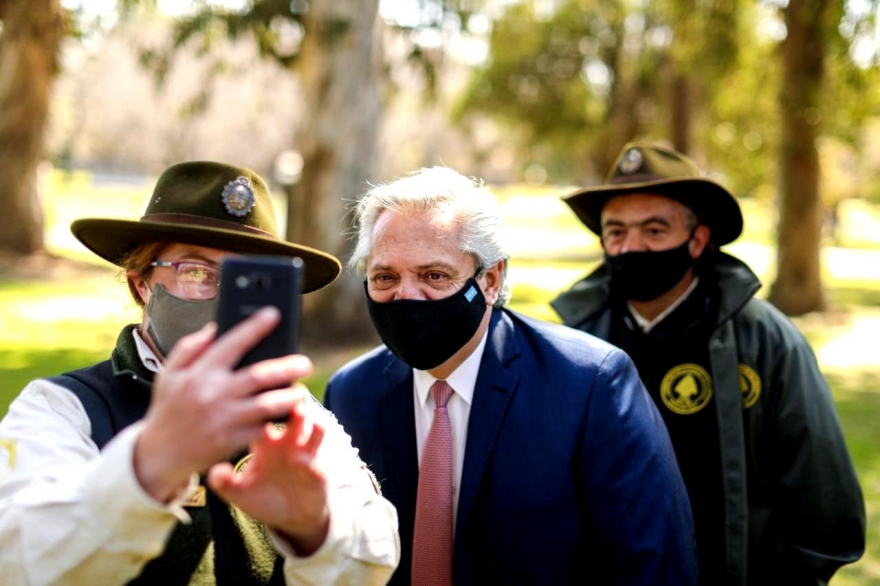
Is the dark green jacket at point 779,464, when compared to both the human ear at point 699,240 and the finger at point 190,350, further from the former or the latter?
the finger at point 190,350

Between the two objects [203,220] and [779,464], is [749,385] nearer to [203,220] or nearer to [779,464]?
[779,464]

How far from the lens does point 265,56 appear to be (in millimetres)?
13930

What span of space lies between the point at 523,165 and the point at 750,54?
754 inches

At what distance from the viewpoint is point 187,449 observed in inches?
54.5

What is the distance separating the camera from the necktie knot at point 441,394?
119 inches

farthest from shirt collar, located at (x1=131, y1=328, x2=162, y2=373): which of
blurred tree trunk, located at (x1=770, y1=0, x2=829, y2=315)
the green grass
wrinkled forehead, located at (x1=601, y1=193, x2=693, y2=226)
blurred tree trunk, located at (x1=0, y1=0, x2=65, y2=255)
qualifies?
blurred tree trunk, located at (x1=0, y1=0, x2=65, y2=255)

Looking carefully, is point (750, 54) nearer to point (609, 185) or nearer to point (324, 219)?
point (324, 219)

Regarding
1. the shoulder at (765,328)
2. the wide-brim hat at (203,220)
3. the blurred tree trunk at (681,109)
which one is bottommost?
the shoulder at (765,328)

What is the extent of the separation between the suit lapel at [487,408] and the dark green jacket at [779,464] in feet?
3.54

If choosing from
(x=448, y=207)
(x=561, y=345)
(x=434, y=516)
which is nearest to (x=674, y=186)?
(x=561, y=345)

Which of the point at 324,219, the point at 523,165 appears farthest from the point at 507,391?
the point at 523,165

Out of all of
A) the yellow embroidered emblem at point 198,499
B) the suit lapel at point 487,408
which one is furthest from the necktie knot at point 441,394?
the yellow embroidered emblem at point 198,499

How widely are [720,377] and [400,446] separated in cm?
140

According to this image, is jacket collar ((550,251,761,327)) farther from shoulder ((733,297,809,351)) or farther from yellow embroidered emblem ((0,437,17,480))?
yellow embroidered emblem ((0,437,17,480))
